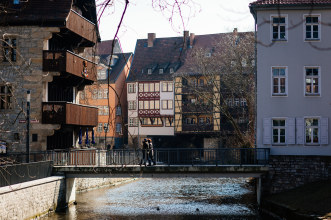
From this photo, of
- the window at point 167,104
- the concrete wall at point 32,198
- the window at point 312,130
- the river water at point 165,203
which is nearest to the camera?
the concrete wall at point 32,198

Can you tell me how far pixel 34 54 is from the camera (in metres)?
29.2

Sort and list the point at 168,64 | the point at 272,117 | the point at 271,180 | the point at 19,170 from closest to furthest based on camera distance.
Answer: the point at 19,170, the point at 271,180, the point at 272,117, the point at 168,64

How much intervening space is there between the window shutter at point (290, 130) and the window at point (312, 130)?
664mm

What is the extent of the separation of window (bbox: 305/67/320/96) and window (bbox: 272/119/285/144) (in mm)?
1978

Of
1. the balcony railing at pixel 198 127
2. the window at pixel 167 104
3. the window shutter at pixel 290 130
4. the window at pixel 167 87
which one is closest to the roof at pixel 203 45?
the window at pixel 167 87

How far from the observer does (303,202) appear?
74.5 feet

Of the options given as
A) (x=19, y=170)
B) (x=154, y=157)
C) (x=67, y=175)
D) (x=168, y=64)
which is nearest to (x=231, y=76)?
(x=154, y=157)

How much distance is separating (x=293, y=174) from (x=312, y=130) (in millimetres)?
2720

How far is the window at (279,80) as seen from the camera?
2889 cm

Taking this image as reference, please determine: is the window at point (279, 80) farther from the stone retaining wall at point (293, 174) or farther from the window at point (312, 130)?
the stone retaining wall at point (293, 174)

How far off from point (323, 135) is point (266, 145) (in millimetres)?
2803

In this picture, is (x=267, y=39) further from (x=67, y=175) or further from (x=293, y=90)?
(x=67, y=175)

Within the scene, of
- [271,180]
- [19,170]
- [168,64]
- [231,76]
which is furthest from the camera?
[168,64]

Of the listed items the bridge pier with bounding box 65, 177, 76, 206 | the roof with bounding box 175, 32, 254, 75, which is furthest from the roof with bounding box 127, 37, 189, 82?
the bridge pier with bounding box 65, 177, 76, 206
